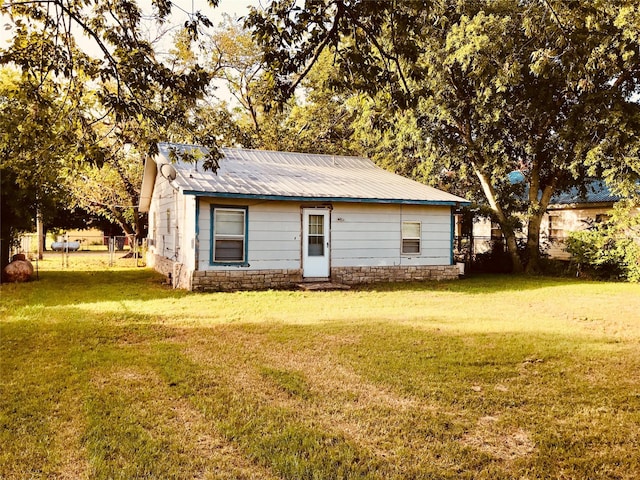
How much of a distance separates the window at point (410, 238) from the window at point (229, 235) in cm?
528

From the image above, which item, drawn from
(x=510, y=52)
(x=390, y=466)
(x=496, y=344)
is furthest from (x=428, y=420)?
(x=510, y=52)

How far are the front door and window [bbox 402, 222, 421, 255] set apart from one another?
9.07ft

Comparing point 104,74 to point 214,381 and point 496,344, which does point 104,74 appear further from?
point 496,344

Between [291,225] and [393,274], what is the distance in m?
3.74

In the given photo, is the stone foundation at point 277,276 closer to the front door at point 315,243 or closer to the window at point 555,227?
the front door at point 315,243

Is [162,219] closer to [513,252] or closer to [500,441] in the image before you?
[513,252]

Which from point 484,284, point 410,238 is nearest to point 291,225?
point 410,238

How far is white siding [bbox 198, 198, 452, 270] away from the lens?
12555 mm

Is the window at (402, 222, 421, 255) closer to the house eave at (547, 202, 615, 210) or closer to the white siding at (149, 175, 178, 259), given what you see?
the white siding at (149, 175, 178, 259)

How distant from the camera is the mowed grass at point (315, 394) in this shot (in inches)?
129

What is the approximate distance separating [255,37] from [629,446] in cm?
484

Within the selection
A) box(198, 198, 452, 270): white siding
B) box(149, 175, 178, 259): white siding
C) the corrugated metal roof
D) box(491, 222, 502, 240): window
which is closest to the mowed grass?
box(198, 198, 452, 270): white siding

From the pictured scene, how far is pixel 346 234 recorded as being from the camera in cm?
1377

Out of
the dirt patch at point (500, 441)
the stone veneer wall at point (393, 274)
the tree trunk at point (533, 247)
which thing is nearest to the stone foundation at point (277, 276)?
the stone veneer wall at point (393, 274)
